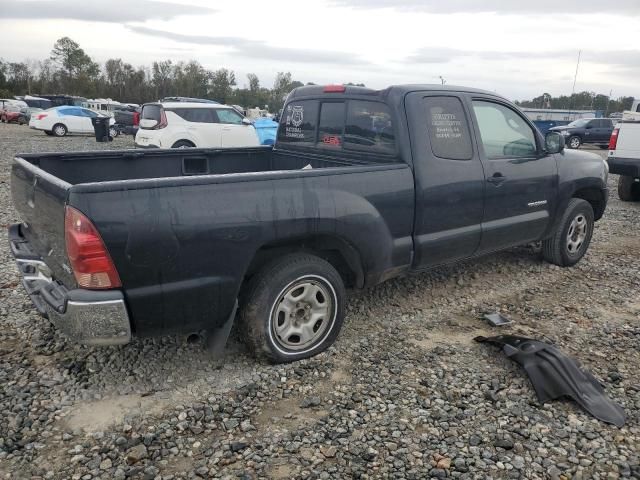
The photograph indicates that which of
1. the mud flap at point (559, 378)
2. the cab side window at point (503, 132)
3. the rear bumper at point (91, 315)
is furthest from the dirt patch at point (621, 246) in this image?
the rear bumper at point (91, 315)

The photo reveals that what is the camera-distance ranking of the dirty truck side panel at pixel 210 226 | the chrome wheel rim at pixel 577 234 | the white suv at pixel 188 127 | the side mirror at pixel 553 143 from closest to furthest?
the dirty truck side panel at pixel 210 226
the side mirror at pixel 553 143
the chrome wheel rim at pixel 577 234
the white suv at pixel 188 127

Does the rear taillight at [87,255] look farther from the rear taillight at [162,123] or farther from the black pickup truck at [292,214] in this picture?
the rear taillight at [162,123]

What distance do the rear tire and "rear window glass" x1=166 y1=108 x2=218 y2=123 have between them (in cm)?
964

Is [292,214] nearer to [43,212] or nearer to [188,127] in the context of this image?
[43,212]

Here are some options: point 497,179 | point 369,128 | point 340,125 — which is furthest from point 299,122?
point 497,179

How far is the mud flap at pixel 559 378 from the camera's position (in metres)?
3.14

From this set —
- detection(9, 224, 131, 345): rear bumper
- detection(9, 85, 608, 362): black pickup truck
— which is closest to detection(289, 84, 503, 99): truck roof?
detection(9, 85, 608, 362): black pickup truck

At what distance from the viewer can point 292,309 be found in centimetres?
354

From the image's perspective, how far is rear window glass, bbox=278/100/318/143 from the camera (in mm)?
4789

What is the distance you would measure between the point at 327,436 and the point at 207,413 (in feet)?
2.37

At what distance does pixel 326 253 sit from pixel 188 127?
10501 mm

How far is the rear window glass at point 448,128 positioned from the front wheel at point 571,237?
191 centimetres

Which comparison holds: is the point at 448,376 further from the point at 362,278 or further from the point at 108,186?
the point at 108,186

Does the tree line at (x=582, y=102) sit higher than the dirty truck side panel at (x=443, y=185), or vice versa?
the tree line at (x=582, y=102)
